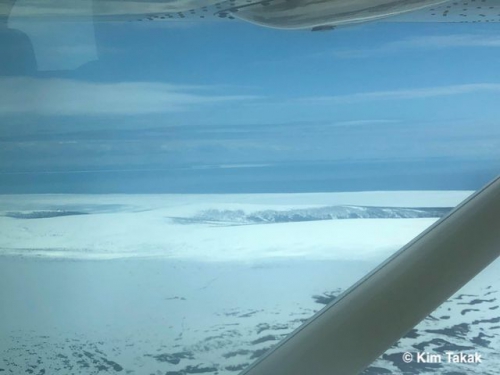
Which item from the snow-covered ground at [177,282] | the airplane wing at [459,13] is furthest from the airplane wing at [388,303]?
the airplane wing at [459,13]

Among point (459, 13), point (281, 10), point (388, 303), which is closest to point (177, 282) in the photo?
point (388, 303)

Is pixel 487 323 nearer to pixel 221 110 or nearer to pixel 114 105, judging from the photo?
pixel 221 110

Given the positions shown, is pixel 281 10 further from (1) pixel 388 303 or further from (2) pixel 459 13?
(1) pixel 388 303

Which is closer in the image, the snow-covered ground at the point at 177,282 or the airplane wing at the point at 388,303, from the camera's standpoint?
the airplane wing at the point at 388,303

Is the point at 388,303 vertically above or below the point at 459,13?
below

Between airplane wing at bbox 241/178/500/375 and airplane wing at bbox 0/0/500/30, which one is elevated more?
airplane wing at bbox 0/0/500/30

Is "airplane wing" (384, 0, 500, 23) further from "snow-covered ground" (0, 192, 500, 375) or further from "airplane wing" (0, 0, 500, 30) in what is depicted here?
"snow-covered ground" (0, 192, 500, 375)

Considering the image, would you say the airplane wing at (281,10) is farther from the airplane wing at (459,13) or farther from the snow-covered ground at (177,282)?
the snow-covered ground at (177,282)

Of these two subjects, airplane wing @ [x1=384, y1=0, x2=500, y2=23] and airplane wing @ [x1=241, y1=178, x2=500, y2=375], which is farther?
airplane wing @ [x1=384, y1=0, x2=500, y2=23]

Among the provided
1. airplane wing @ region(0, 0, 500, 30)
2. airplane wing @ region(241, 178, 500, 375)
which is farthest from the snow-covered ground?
airplane wing @ region(0, 0, 500, 30)
